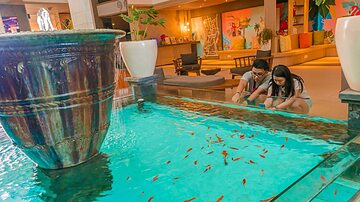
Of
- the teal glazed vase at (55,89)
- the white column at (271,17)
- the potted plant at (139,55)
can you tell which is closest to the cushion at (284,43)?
the white column at (271,17)

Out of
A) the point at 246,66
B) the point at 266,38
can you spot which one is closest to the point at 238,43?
the point at 266,38

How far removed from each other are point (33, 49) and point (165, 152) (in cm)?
93

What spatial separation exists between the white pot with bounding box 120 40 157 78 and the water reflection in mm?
1743

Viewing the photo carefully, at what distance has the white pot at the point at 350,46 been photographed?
4.12ft

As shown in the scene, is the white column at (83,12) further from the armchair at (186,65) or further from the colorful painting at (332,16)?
the colorful painting at (332,16)

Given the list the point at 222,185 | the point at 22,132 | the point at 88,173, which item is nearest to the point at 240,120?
the point at 222,185

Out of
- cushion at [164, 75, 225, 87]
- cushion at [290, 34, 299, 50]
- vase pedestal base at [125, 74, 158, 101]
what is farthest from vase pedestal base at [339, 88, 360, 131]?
cushion at [290, 34, 299, 50]

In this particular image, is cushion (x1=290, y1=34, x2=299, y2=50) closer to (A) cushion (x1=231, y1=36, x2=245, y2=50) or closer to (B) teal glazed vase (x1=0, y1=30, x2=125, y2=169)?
(A) cushion (x1=231, y1=36, x2=245, y2=50)

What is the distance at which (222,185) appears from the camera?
121 cm

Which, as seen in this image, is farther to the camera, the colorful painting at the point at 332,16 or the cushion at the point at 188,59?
the colorful painting at the point at 332,16

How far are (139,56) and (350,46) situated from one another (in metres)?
2.20

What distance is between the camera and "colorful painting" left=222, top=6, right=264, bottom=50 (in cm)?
1105

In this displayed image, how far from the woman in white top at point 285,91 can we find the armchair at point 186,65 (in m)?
4.98

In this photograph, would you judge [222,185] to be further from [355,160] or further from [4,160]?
[4,160]
